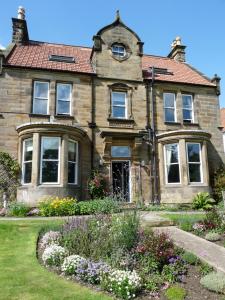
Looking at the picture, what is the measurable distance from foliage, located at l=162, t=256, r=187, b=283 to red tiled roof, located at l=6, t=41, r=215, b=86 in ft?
45.8

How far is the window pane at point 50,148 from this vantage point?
15.6 m

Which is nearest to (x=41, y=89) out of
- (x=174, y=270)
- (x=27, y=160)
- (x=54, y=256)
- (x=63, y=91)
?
(x=63, y=91)

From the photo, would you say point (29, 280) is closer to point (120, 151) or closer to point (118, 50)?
point (120, 151)

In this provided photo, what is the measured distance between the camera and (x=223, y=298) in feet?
18.9

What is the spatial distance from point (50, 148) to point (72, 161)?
1.47 m

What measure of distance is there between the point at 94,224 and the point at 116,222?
2.08 ft

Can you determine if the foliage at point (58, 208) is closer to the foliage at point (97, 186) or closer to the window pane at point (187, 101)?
the foliage at point (97, 186)

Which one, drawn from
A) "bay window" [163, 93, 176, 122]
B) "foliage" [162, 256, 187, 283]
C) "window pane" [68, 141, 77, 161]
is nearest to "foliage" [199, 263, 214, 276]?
"foliage" [162, 256, 187, 283]

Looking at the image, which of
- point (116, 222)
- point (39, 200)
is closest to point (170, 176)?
point (39, 200)

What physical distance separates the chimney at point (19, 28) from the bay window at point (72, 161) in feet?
29.0

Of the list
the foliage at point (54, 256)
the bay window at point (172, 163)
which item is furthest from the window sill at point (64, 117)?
the foliage at point (54, 256)

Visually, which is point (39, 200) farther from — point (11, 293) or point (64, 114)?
point (11, 293)

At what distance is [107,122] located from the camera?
18.0m

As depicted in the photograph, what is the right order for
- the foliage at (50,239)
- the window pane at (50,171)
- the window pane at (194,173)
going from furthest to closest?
the window pane at (194,173) → the window pane at (50,171) → the foliage at (50,239)
